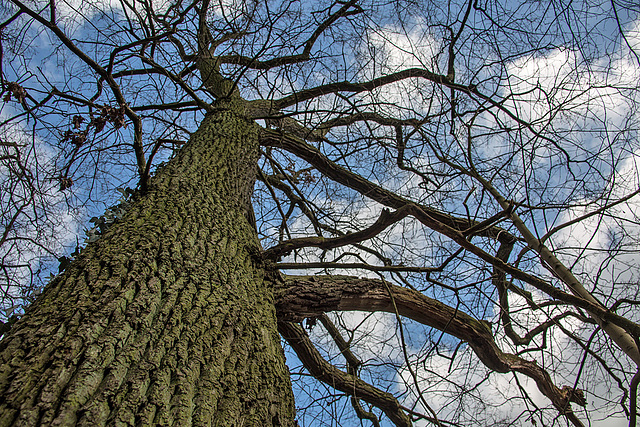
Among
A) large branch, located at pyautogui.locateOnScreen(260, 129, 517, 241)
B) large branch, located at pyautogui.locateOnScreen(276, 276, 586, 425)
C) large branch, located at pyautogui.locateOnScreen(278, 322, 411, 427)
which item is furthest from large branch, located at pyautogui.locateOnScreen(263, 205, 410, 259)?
large branch, located at pyautogui.locateOnScreen(260, 129, 517, 241)

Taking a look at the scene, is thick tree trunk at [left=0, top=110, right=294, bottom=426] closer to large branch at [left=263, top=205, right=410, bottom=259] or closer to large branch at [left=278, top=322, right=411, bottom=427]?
large branch at [left=263, top=205, right=410, bottom=259]

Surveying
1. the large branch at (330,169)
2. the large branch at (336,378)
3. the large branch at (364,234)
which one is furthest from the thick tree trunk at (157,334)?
the large branch at (330,169)

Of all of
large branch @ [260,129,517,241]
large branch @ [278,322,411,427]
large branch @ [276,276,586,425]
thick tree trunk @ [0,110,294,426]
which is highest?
large branch @ [260,129,517,241]

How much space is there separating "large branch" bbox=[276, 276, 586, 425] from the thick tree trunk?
0.79 feet

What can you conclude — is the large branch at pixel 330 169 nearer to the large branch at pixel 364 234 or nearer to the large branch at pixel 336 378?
the large branch at pixel 364 234

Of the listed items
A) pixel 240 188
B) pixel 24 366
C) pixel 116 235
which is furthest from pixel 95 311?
pixel 240 188

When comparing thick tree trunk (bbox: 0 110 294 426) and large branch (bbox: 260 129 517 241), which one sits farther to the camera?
large branch (bbox: 260 129 517 241)

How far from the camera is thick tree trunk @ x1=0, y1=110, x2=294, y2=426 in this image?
94 centimetres

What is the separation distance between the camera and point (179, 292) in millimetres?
1395

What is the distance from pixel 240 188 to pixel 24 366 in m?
1.57

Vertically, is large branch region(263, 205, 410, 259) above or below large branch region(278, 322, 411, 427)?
above

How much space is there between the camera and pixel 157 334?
1192 mm

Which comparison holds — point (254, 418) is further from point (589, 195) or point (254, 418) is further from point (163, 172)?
point (589, 195)

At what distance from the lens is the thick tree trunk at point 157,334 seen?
3.08 ft
